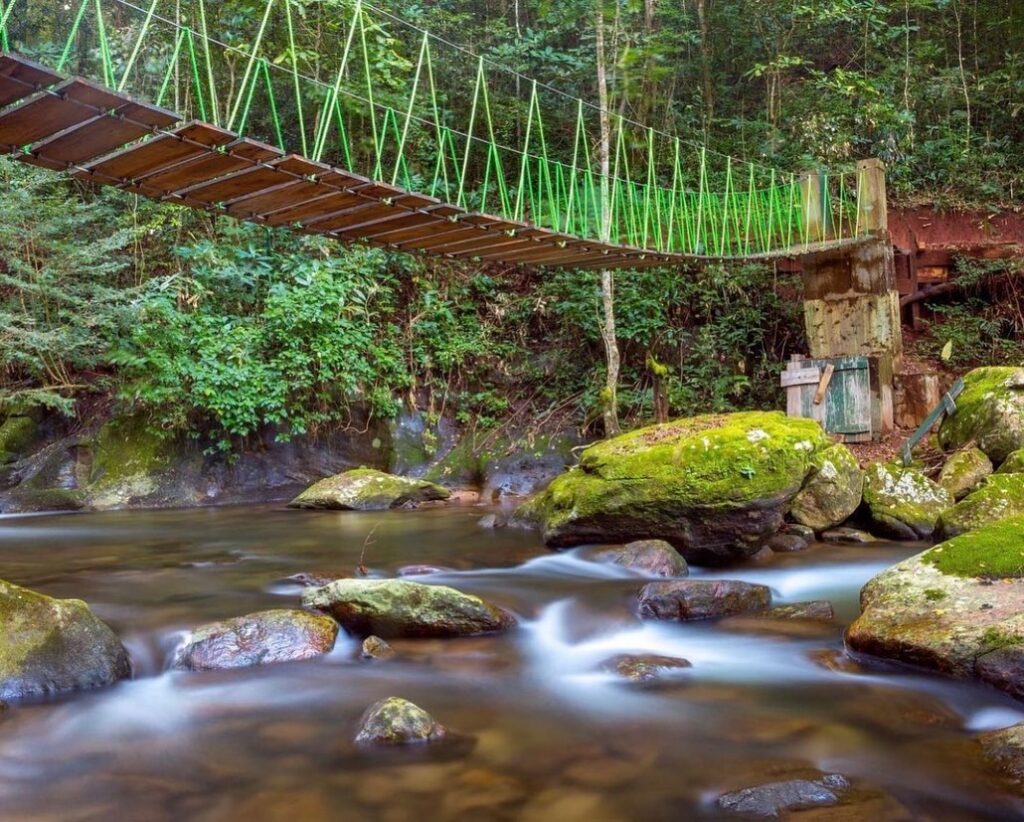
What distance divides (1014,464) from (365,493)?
5.52m

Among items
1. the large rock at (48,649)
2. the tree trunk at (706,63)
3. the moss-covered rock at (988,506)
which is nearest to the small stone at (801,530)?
the moss-covered rock at (988,506)

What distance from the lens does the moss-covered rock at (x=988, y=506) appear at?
5.05m

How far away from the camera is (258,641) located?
11.5 feet

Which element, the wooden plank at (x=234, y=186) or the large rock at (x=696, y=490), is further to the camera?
the large rock at (x=696, y=490)

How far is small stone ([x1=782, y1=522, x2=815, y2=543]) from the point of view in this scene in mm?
5945

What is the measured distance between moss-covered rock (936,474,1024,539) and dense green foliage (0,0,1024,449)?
4106 millimetres

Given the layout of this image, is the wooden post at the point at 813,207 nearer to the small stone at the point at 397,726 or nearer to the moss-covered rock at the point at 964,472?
the moss-covered rock at the point at 964,472

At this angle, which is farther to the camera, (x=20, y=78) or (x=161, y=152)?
→ (x=161, y=152)

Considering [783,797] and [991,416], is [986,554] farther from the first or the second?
[991,416]

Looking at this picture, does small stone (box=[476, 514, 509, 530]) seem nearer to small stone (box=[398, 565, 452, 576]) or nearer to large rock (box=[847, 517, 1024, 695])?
small stone (box=[398, 565, 452, 576])

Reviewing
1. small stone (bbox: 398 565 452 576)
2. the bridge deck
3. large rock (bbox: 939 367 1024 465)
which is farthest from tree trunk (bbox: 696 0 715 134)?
small stone (bbox: 398 565 452 576)

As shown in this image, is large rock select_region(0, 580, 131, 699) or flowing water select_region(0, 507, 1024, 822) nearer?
flowing water select_region(0, 507, 1024, 822)

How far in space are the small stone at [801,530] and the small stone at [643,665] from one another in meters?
2.72

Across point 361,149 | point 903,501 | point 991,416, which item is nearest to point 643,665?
point 903,501
